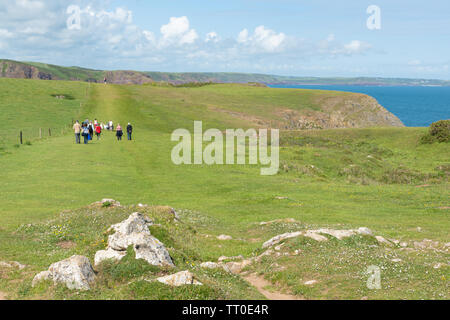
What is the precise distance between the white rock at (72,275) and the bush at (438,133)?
6882 cm

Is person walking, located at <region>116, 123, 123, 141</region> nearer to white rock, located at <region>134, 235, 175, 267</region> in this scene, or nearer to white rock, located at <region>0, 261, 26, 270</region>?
white rock, located at <region>0, 261, 26, 270</region>

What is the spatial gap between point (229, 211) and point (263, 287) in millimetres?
12862

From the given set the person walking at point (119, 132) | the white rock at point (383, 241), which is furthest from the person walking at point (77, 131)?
the white rock at point (383, 241)

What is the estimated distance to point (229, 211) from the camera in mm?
27469

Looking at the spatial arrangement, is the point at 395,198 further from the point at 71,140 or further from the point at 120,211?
the point at 71,140

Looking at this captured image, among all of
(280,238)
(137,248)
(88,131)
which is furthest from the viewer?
(88,131)

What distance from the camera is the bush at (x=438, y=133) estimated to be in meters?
68.4

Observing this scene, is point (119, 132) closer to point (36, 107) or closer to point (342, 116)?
point (36, 107)

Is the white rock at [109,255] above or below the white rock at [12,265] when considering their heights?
above

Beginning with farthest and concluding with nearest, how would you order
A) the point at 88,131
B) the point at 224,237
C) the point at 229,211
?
the point at 88,131, the point at 229,211, the point at 224,237

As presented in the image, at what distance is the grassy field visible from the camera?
43.3ft

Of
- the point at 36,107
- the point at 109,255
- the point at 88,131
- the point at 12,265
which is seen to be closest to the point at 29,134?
the point at 88,131

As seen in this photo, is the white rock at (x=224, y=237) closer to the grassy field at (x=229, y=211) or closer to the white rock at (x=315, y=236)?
the grassy field at (x=229, y=211)
